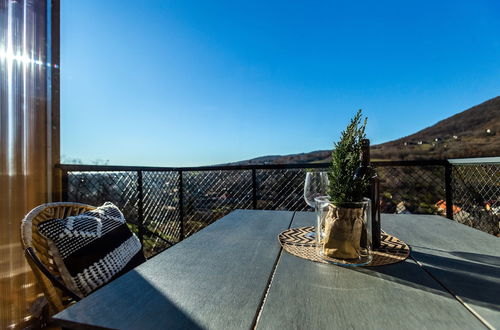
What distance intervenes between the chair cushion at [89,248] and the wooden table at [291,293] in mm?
320

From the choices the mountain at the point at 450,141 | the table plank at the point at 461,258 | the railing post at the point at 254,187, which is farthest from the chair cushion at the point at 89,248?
the mountain at the point at 450,141

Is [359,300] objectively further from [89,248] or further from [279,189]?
[279,189]

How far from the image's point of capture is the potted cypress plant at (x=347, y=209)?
2.30 feet

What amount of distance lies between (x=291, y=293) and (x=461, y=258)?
1.79 ft

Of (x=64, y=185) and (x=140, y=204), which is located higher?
(x=64, y=185)

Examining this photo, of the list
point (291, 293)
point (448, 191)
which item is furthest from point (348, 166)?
point (448, 191)

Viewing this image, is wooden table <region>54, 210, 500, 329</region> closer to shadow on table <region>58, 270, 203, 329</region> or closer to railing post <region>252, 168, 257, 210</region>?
shadow on table <region>58, 270, 203, 329</region>

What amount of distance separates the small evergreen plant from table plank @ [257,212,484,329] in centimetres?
20

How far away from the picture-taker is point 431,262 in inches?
27.3

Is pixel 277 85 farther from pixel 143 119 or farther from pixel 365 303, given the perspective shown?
pixel 365 303

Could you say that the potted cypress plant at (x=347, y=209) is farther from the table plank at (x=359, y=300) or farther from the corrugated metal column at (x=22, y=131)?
the corrugated metal column at (x=22, y=131)

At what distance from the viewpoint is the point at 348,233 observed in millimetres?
704

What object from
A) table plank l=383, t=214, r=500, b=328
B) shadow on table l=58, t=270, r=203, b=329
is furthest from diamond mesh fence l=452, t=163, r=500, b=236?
shadow on table l=58, t=270, r=203, b=329

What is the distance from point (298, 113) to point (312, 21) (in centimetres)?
236
